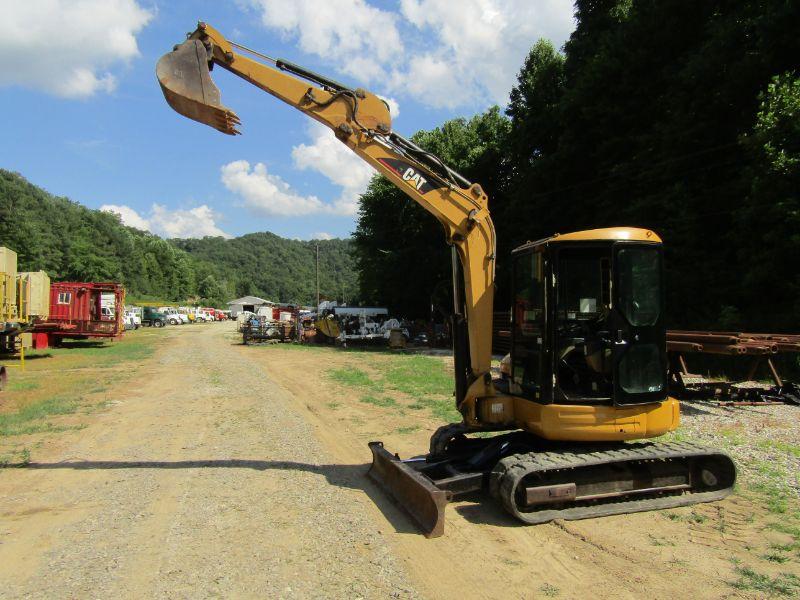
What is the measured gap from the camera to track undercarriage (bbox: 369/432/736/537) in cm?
543

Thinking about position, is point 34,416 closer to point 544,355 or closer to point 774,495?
point 544,355

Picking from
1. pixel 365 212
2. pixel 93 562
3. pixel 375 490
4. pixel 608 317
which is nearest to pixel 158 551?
pixel 93 562

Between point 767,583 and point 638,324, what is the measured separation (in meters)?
2.50

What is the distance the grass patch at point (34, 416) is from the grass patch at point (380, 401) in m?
6.10

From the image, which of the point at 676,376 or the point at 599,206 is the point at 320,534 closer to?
the point at 676,376

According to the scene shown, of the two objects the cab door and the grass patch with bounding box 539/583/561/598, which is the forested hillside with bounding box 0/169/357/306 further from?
the grass patch with bounding box 539/583/561/598

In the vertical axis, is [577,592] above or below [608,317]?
below

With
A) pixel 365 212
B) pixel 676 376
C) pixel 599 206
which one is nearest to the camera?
pixel 676 376

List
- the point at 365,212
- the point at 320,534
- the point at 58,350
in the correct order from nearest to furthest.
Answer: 1. the point at 320,534
2. the point at 58,350
3. the point at 365,212

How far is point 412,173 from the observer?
6.55 meters

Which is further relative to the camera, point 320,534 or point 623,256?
point 623,256

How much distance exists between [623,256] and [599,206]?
66.2 ft

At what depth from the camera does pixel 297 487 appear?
6523mm

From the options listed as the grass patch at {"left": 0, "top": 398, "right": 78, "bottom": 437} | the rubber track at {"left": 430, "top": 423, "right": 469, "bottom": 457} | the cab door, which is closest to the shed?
the grass patch at {"left": 0, "top": 398, "right": 78, "bottom": 437}
